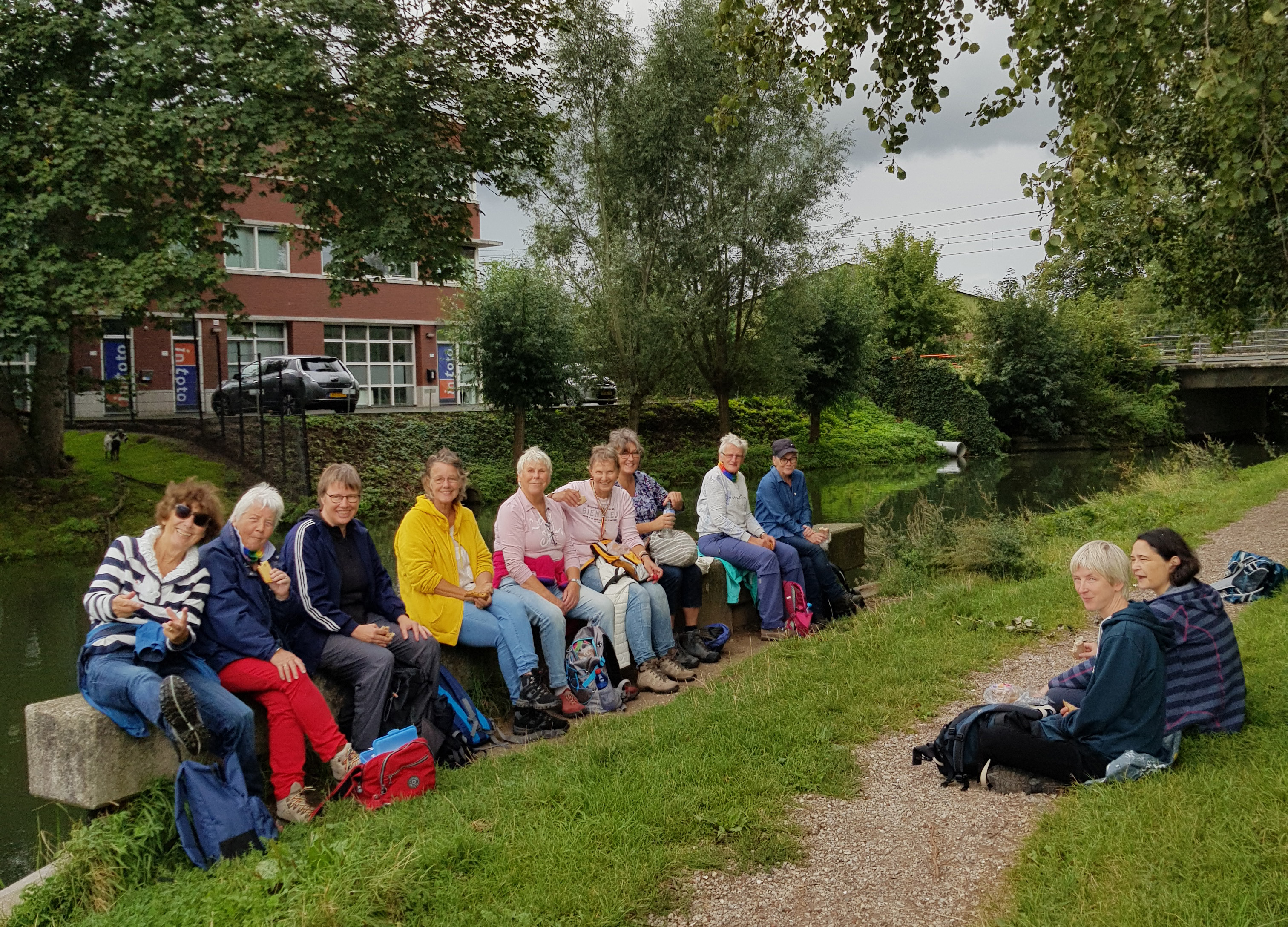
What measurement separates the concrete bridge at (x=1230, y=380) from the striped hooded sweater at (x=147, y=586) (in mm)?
32359

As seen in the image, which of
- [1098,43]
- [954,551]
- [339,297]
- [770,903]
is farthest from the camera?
[339,297]

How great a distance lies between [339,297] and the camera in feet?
62.1

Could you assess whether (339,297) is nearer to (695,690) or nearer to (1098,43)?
(695,690)

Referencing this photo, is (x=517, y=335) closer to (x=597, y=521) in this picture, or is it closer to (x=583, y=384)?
(x=583, y=384)

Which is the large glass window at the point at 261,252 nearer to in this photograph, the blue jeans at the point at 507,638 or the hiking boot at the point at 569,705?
the blue jeans at the point at 507,638

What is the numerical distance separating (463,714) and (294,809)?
3.72 feet

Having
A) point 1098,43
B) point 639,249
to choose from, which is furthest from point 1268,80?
point 639,249

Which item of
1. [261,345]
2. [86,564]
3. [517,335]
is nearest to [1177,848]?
[86,564]

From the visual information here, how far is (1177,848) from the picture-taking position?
3389mm

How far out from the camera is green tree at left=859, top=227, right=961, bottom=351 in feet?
150

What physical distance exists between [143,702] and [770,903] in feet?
8.30

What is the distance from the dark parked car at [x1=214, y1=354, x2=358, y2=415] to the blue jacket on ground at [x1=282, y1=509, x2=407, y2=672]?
1965 cm

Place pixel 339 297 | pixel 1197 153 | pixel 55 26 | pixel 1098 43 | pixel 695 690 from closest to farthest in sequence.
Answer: pixel 1098 43
pixel 695 690
pixel 1197 153
pixel 55 26
pixel 339 297

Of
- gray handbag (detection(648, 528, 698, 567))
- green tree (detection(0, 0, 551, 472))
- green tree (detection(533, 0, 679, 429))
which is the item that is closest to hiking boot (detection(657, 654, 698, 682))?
gray handbag (detection(648, 528, 698, 567))
